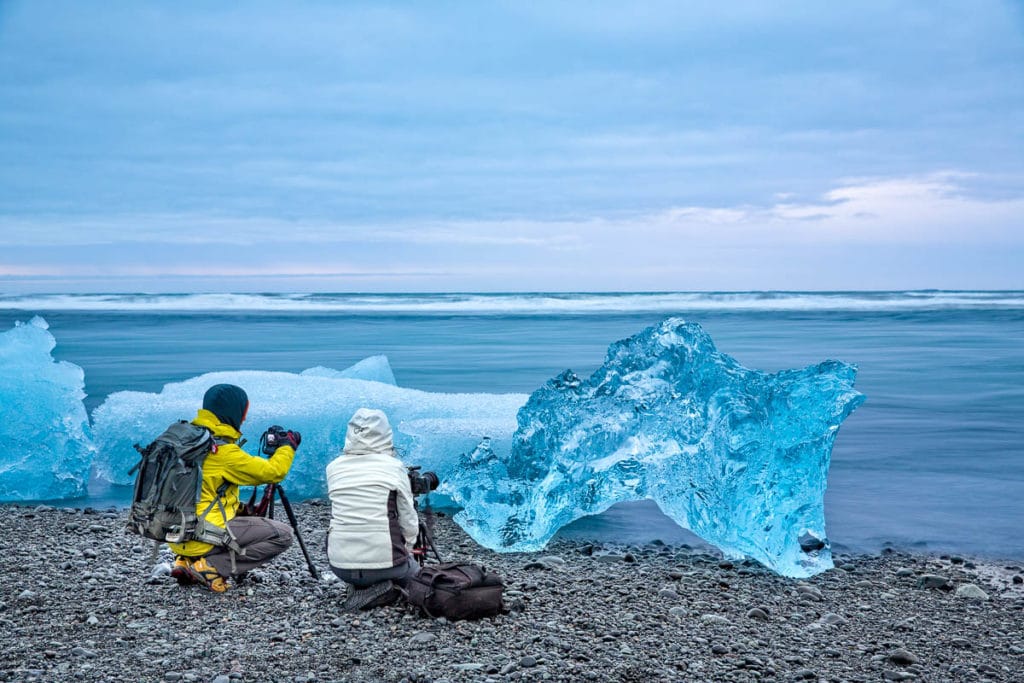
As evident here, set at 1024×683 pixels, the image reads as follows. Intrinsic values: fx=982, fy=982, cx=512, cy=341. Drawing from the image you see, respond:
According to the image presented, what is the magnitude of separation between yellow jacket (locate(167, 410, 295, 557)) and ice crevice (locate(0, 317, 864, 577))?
2208 millimetres

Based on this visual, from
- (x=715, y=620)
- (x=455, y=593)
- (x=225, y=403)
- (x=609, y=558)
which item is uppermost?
(x=225, y=403)

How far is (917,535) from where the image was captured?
324 inches

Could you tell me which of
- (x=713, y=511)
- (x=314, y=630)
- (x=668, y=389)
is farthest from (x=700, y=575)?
(x=314, y=630)

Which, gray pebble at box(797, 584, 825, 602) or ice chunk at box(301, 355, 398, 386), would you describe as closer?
gray pebble at box(797, 584, 825, 602)

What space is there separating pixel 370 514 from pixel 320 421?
13.6 feet

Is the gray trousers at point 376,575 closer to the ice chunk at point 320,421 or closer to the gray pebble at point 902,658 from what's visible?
the gray pebble at point 902,658

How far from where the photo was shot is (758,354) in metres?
27.8

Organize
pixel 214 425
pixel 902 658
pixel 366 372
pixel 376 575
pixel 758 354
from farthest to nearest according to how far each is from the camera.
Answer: pixel 758 354 → pixel 366 372 → pixel 214 425 → pixel 376 575 → pixel 902 658

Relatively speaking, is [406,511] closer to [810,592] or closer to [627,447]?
[627,447]

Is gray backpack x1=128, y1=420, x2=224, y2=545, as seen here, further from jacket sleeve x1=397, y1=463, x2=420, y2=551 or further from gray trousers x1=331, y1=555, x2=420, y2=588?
jacket sleeve x1=397, y1=463, x2=420, y2=551

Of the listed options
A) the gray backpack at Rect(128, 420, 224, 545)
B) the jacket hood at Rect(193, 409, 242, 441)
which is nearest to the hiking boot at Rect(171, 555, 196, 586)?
the gray backpack at Rect(128, 420, 224, 545)

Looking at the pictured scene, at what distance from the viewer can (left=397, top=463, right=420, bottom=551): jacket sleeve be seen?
549cm

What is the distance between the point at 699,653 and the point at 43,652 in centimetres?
331

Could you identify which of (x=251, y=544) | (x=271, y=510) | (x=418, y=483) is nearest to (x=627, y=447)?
(x=418, y=483)
